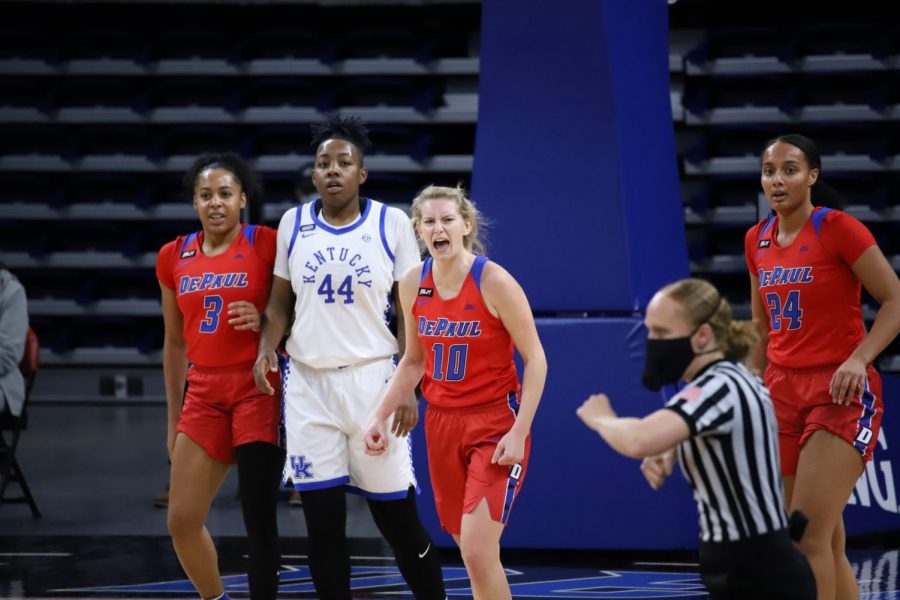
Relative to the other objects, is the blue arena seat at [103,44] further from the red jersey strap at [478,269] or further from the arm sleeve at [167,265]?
the red jersey strap at [478,269]

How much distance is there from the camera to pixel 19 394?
7.02 meters

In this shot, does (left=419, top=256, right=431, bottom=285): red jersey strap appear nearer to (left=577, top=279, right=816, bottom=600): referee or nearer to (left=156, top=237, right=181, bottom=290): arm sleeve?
(left=156, top=237, right=181, bottom=290): arm sleeve

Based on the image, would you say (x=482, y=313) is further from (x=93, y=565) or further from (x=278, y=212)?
(x=278, y=212)

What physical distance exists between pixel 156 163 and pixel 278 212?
47.4 inches

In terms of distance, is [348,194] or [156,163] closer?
[348,194]

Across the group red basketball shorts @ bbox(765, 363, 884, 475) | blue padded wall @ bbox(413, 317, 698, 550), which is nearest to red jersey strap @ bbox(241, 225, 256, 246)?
blue padded wall @ bbox(413, 317, 698, 550)

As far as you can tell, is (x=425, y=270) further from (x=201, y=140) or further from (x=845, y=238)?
(x=201, y=140)

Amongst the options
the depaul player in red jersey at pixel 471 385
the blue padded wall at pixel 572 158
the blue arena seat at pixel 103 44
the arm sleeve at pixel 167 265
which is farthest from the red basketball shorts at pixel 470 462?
the blue arena seat at pixel 103 44

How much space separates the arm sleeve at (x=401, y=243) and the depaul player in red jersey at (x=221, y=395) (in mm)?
442

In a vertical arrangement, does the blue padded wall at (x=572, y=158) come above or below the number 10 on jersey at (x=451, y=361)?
above

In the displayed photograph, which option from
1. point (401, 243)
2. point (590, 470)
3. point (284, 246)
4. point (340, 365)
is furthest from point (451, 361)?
point (590, 470)

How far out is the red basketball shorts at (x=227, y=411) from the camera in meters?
4.34

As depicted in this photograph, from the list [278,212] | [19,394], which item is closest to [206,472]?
[19,394]

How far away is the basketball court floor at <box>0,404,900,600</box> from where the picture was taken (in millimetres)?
5336
